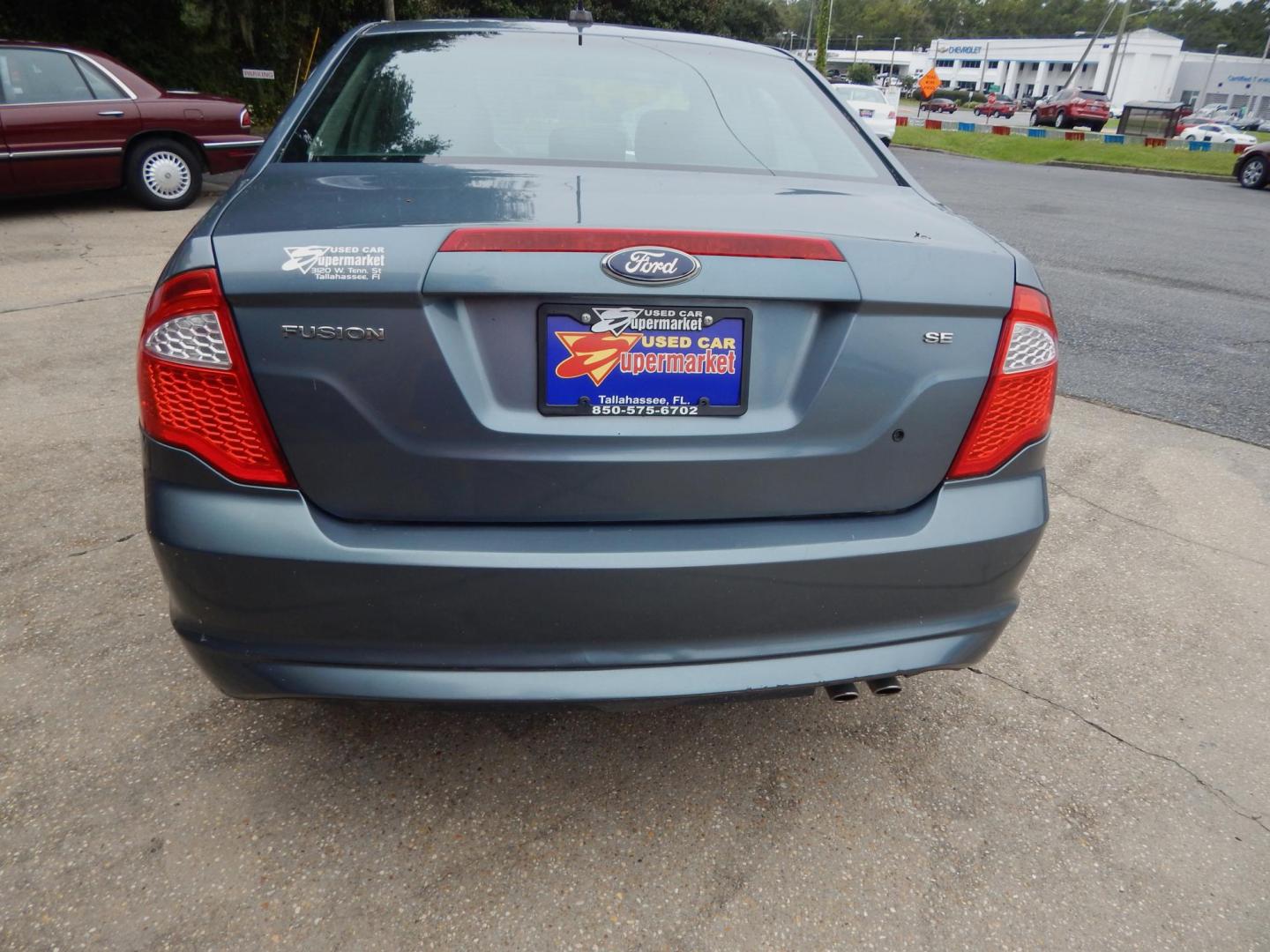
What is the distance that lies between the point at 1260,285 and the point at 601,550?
8839 millimetres

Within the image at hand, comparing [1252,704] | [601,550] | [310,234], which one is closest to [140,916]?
[601,550]

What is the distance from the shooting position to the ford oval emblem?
5.39ft

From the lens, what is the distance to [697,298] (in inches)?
65.6

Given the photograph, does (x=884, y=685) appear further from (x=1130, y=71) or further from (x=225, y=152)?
(x=1130, y=71)

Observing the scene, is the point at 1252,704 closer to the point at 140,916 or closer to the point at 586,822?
the point at 586,822

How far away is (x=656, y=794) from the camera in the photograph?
221cm

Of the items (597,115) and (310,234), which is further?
(597,115)

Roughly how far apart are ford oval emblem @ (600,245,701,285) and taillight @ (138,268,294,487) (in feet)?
2.19

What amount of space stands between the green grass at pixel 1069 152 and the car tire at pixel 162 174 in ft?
62.4

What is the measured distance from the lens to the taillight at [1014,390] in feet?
A: 6.08

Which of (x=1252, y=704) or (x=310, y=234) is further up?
(x=310, y=234)

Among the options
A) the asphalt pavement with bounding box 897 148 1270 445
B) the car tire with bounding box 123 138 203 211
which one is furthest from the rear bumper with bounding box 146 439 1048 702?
the car tire with bounding box 123 138 203 211

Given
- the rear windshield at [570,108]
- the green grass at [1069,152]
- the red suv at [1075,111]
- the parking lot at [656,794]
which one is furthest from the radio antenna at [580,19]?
the red suv at [1075,111]

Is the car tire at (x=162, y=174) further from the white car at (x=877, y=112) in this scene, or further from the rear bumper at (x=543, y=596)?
the white car at (x=877, y=112)
